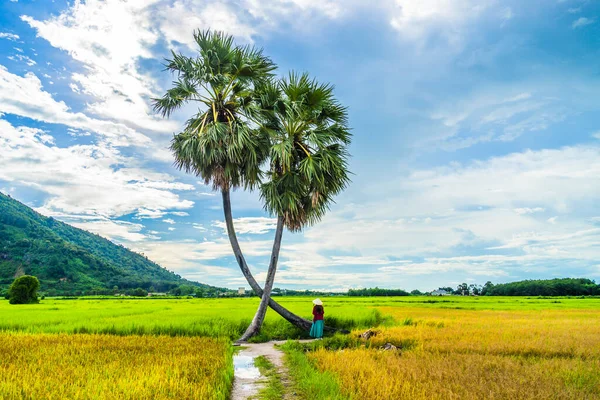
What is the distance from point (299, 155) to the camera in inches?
727

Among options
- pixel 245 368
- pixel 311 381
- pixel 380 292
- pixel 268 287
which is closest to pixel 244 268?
pixel 268 287

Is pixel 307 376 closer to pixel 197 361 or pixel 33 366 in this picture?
pixel 197 361

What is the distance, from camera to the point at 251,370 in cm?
1002

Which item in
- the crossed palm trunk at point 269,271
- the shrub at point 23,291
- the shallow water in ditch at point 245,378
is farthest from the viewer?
the shrub at point 23,291

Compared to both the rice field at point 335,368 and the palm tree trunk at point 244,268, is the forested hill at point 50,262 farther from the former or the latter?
the rice field at point 335,368

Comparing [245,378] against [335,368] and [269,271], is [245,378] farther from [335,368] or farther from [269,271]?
[269,271]

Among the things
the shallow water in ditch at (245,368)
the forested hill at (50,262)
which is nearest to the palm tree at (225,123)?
the shallow water in ditch at (245,368)

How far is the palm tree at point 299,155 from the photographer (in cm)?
1717

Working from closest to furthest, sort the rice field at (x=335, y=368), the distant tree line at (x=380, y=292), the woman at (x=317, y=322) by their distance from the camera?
the rice field at (x=335, y=368) → the woman at (x=317, y=322) → the distant tree line at (x=380, y=292)

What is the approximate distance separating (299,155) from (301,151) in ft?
0.69

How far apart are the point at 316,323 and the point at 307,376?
26.4ft

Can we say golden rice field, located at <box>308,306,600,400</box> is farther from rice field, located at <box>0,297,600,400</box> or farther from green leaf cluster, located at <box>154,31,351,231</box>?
green leaf cluster, located at <box>154,31,351,231</box>

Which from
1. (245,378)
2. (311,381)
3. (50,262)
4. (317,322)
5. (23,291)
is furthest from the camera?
(50,262)

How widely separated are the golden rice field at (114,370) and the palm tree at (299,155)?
6.32 metres
